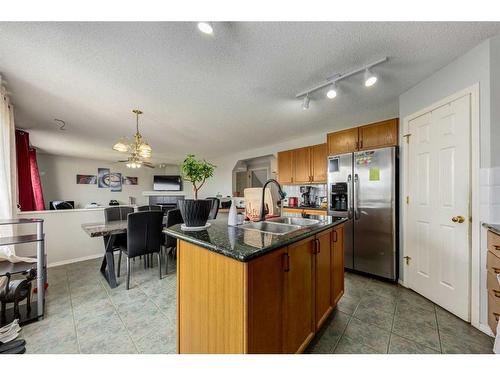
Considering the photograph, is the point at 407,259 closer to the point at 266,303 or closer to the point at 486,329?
the point at 486,329

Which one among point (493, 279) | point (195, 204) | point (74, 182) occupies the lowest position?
point (493, 279)

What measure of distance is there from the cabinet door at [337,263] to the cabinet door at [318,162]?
1920 millimetres

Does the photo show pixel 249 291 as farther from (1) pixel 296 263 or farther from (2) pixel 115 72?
(2) pixel 115 72

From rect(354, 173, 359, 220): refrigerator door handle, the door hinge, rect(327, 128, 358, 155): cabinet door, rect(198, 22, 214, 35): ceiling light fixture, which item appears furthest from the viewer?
rect(327, 128, 358, 155): cabinet door

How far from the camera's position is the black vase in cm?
130

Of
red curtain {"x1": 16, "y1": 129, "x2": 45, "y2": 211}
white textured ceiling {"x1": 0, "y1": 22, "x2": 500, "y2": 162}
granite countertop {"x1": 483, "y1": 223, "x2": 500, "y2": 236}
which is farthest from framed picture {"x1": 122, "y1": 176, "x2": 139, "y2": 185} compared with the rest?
granite countertop {"x1": 483, "y1": 223, "x2": 500, "y2": 236}

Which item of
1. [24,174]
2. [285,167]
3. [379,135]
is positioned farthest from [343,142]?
[24,174]

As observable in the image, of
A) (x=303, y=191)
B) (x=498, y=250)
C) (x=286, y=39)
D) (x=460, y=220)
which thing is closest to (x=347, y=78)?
(x=286, y=39)

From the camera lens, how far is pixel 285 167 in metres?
4.24

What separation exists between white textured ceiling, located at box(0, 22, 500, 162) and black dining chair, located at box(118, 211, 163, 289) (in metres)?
1.50

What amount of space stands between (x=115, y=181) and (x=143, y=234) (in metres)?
5.92

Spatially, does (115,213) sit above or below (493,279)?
above

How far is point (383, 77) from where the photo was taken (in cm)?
200

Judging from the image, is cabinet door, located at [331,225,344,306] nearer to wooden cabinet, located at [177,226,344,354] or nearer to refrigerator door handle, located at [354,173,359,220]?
wooden cabinet, located at [177,226,344,354]
